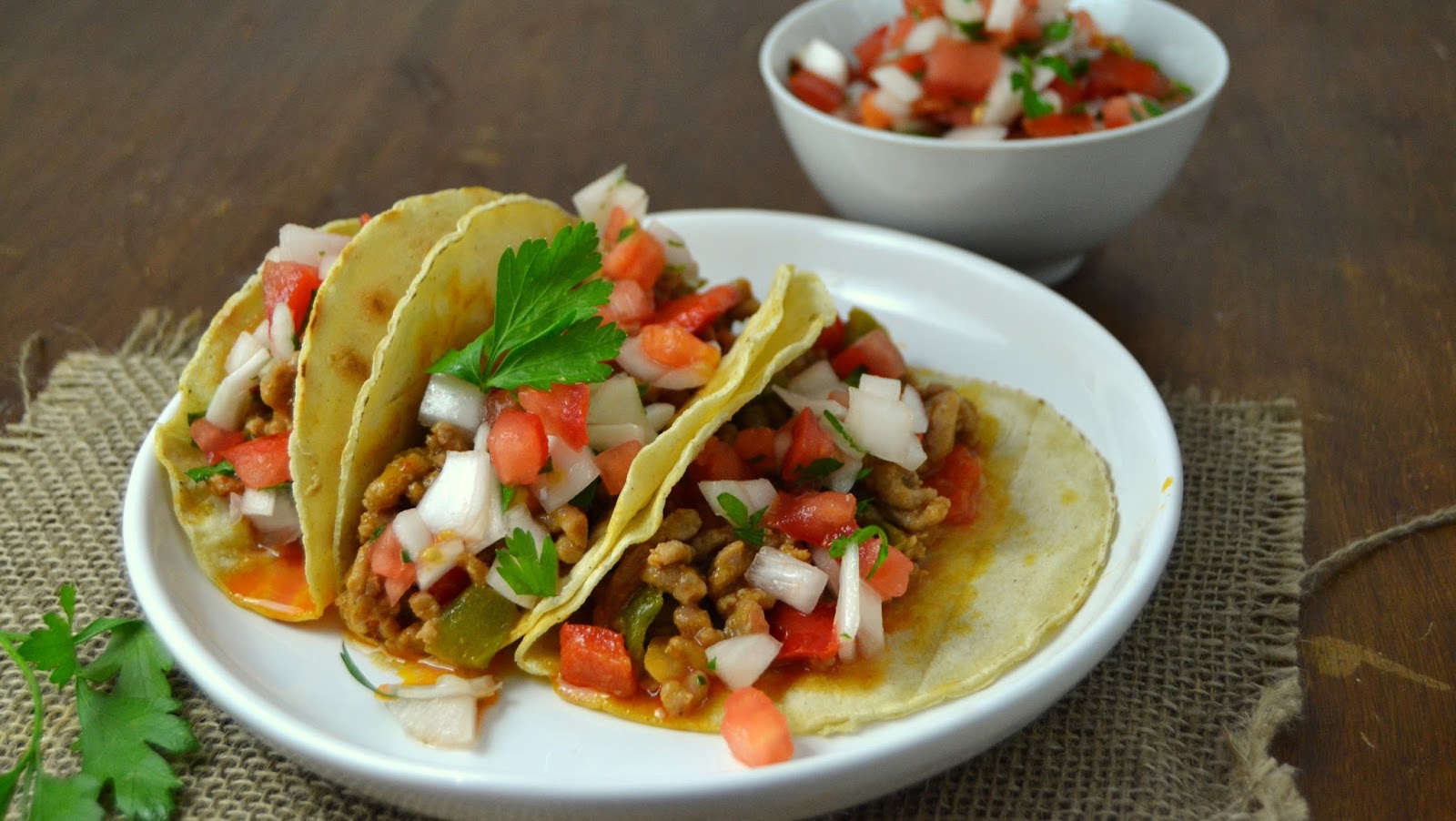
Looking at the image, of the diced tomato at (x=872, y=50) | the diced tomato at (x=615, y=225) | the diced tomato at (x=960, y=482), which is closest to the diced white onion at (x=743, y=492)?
the diced tomato at (x=960, y=482)

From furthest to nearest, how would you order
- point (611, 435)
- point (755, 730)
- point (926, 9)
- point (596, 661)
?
1. point (926, 9)
2. point (611, 435)
3. point (596, 661)
4. point (755, 730)

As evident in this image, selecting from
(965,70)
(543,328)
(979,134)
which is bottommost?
(979,134)

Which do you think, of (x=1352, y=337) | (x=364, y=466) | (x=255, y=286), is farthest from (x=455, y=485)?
(x=1352, y=337)

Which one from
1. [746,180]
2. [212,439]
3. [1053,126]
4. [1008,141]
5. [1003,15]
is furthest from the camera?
[746,180]

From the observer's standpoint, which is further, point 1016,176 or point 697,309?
point 1016,176

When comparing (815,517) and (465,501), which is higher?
(465,501)

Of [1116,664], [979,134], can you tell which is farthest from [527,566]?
[979,134]

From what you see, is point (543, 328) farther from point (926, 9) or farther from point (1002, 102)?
point (926, 9)

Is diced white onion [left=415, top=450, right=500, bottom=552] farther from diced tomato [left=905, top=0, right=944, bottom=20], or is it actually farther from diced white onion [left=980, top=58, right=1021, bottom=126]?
diced tomato [left=905, top=0, right=944, bottom=20]
